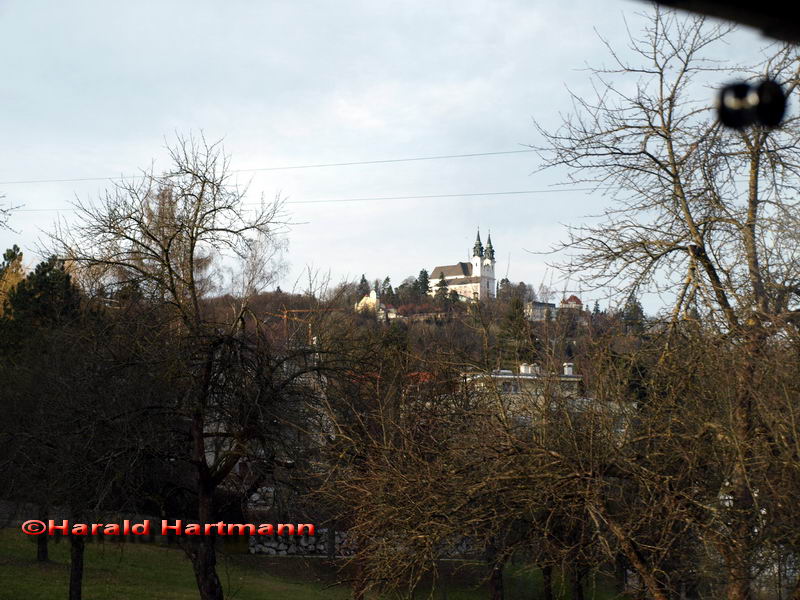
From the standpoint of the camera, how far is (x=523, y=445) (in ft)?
26.2

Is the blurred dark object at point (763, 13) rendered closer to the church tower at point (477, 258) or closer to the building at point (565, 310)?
the building at point (565, 310)

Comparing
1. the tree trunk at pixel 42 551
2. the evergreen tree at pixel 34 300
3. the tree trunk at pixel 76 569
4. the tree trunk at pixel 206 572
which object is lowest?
the tree trunk at pixel 42 551

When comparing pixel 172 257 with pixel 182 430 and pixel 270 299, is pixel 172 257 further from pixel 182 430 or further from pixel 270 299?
pixel 270 299

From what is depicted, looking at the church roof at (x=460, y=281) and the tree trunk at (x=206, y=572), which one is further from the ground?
the church roof at (x=460, y=281)

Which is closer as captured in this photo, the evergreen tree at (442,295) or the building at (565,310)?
the building at (565,310)

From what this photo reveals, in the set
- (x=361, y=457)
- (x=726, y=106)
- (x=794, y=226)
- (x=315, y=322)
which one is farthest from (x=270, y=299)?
(x=726, y=106)

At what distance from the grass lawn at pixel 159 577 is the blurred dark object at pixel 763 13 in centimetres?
1856

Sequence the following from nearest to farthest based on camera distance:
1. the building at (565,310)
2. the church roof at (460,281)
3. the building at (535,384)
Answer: the building at (535,384) → the building at (565,310) → the church roof at (460,281)

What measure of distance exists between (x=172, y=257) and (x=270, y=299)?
1361 centimetres

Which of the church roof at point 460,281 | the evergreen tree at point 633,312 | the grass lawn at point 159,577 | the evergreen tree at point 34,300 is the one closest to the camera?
the evergreen tree at point 633,312

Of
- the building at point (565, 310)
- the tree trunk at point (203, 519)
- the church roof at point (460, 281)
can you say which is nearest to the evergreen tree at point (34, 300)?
the tree trunk at point (203, 519)

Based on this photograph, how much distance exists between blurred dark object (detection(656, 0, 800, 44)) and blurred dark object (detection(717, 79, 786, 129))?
0.16m

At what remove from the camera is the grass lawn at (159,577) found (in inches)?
839

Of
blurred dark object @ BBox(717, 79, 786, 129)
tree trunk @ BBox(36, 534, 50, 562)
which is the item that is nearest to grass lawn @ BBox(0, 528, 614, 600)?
tree trunk @ BBox(36, 534, 50, 562)
